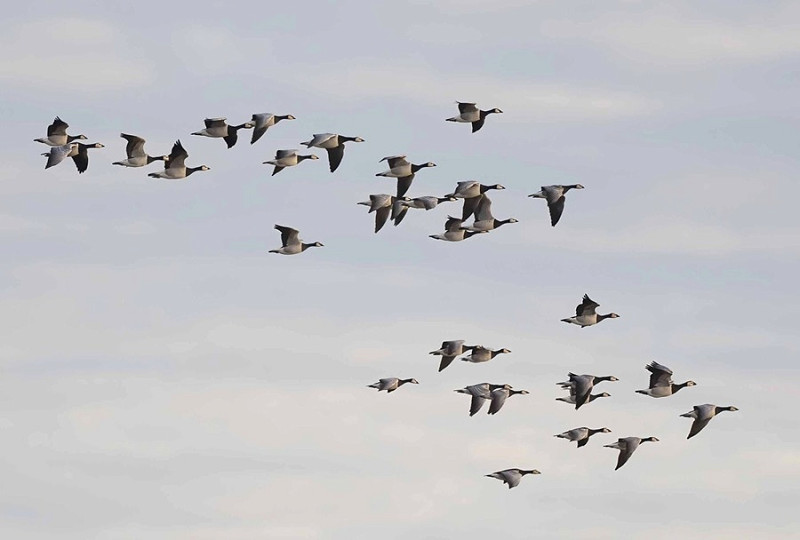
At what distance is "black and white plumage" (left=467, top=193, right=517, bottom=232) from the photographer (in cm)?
13712

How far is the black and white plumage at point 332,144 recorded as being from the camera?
13088 centimetres

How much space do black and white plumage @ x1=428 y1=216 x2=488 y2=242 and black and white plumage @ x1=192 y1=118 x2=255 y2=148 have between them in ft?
38.2

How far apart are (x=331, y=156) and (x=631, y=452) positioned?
2025cm

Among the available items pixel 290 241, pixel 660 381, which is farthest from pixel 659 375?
pixel 290 241

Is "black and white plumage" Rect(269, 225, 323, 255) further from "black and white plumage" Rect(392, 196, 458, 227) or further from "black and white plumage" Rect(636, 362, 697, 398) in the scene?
"black and white plumage" Rect(636, 362, 697, 398)

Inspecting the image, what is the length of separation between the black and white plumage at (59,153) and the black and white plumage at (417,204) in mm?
16183

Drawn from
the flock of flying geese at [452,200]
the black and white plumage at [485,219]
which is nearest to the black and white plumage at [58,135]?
the flock of flying geese at [452,200]

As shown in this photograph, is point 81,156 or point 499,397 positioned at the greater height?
point 81,156

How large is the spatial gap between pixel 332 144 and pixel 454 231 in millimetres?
8703

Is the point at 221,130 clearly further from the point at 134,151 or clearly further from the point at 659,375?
the point at 659,375

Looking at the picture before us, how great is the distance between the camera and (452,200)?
136 meters

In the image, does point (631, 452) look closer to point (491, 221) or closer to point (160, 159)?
point (491, 221)

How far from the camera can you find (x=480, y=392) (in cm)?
13412

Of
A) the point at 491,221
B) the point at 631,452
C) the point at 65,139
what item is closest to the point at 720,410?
the point at 631,452
